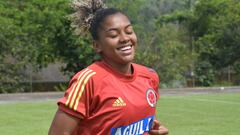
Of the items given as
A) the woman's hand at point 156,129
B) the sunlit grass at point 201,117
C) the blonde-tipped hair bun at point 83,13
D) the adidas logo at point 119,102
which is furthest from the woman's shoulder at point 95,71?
the sunlit grass at point 201,117

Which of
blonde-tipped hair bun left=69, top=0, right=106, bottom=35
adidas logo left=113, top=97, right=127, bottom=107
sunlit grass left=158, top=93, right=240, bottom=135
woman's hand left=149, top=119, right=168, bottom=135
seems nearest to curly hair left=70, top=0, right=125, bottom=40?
blonde-tipped hair bun left=69, top=0, right=106, bottom=35

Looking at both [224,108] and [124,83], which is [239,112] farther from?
[124,83]

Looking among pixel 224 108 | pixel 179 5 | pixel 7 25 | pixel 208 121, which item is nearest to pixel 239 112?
pixel 224 108

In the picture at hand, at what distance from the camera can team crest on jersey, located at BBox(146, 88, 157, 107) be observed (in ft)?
10.5

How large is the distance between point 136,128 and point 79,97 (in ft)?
1.28

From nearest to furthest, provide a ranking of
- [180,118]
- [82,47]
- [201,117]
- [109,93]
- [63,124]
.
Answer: [63,124] < [109,93] < [180,118] < [201,117] < [82,47]

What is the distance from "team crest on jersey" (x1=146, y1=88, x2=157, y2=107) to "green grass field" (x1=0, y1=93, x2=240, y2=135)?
705 cm

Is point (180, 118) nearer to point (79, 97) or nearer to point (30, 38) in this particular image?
point (79, 97)

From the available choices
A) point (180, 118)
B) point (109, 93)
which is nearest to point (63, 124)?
point (109, 93)

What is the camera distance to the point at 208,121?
12.1 meters

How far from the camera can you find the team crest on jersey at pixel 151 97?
3.19 meters

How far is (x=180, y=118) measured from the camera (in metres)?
12.8

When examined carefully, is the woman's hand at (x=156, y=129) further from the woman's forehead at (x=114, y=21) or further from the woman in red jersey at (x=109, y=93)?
the woman's forehead at (x=114, y=21)

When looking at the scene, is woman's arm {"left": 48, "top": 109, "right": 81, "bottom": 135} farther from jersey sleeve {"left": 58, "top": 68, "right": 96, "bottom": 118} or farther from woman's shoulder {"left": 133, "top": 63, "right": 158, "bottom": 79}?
woman's shoulder {"left": 133, "top": 63, "right": 158, "bottom": 79}
